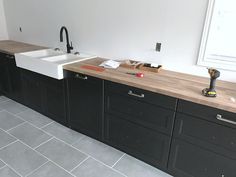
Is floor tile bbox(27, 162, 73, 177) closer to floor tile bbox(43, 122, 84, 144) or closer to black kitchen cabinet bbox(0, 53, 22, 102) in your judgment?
floor tile bbox(43, 122, 84, 144)

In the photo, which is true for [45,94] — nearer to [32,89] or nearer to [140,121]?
[32,89]

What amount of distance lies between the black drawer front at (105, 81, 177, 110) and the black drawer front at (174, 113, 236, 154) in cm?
13

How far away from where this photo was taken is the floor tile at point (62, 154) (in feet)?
6.73

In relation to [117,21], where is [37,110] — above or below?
below

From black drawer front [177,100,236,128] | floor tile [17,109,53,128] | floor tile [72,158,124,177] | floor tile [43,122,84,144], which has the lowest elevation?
floor tile [72,158,124,177]

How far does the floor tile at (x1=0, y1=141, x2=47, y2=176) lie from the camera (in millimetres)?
1968

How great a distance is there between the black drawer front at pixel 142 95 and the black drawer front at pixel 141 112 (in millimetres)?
35

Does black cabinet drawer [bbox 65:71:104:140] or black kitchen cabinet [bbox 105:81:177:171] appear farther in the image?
black cabinet drawer [bbox 65:71:104:140]

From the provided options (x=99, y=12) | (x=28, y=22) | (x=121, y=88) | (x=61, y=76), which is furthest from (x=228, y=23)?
(x=28, y=22)

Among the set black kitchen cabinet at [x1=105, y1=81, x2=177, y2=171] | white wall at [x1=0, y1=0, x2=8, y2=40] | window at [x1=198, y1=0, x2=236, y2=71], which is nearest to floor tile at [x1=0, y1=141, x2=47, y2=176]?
black kitchen cabinet at [x1=105, y1=81, x2=177, y2=171]

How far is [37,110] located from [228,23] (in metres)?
2.65

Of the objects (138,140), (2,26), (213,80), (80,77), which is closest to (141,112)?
(138,140)

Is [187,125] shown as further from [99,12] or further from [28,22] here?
[28,22]

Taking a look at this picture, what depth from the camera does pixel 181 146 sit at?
173cm
